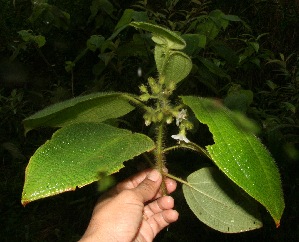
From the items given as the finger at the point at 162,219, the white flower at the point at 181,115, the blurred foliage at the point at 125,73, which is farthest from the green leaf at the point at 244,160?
the finger at the point at 162,219

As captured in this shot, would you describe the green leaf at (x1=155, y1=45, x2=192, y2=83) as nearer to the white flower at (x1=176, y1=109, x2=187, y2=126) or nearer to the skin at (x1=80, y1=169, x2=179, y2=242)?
the white flower at (x1=176, y1=109, x2=187, y2=126)

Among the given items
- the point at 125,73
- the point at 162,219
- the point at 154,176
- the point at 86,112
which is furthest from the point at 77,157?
the point at 125,73

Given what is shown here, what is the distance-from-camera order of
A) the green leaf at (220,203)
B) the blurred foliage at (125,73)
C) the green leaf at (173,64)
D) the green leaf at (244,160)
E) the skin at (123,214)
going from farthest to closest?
the blurred foliage at (125,73) → the skin at (123,214) → the green leaf at (220,203) → the green leaf at (173,64) → the green leaf at (244,160)

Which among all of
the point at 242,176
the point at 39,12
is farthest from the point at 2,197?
the point at 242,176

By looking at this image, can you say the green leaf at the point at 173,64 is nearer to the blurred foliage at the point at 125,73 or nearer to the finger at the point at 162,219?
the blurred foliage at the point at 125,73

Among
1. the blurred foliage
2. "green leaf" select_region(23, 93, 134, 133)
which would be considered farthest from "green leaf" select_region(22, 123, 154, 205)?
the blurred foliage

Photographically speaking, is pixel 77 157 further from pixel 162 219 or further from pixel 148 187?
pixel 162 219
